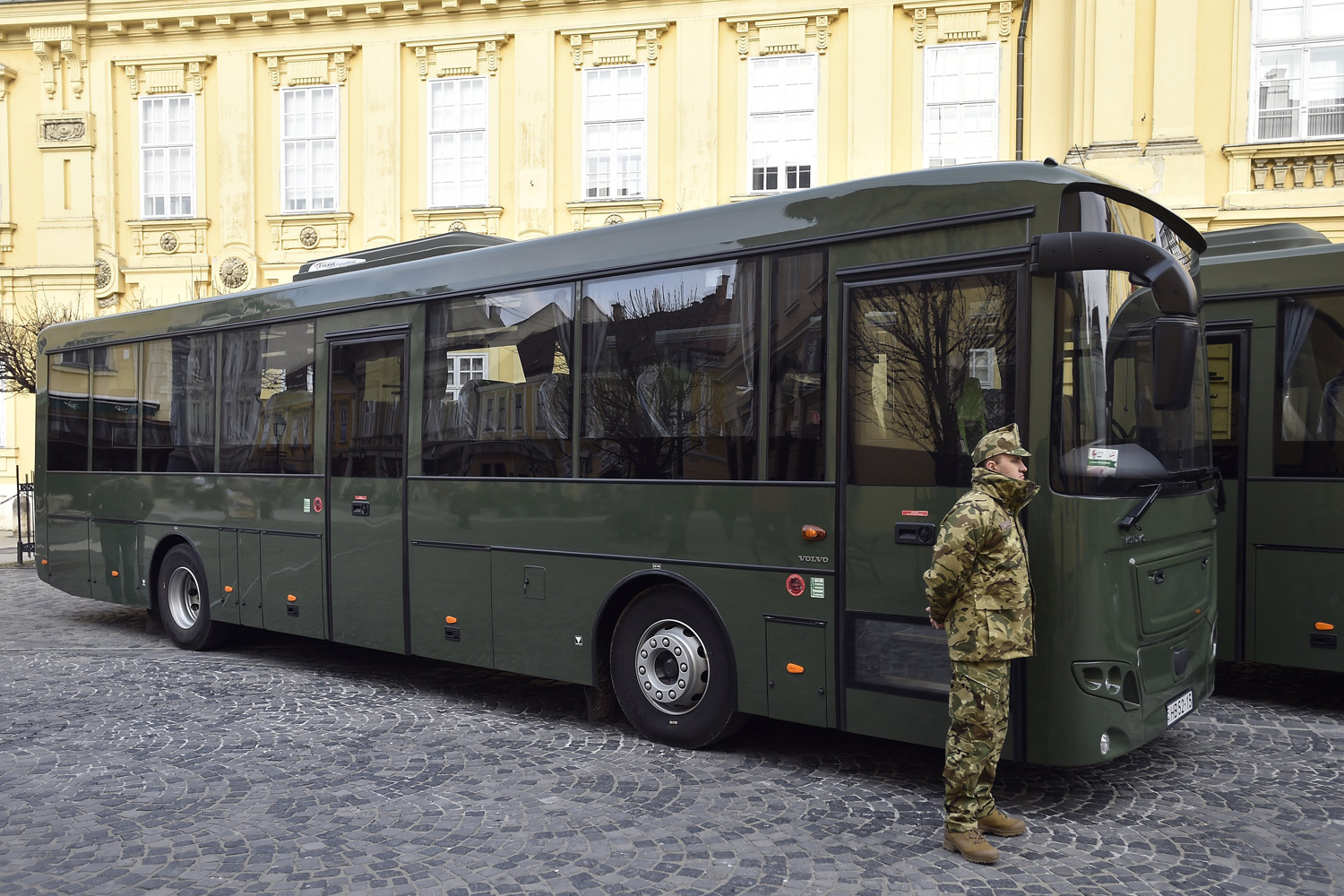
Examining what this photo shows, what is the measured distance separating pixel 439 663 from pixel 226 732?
2602mm

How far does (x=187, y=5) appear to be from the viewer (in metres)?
21.8

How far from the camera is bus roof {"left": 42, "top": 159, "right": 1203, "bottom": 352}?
5.29 metres

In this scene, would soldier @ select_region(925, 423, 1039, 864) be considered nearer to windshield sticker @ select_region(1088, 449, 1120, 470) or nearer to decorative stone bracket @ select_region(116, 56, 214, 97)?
windshield sticker @ select_region(1088, 449, 1120, 470)

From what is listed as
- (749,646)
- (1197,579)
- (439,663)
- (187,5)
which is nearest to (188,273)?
(187,5)

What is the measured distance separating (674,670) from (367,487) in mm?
3054

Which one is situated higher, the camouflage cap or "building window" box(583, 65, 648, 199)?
"building window" box(583, 65, 648, 199)

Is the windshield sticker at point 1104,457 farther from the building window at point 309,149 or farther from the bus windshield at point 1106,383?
the building window at point 309,149

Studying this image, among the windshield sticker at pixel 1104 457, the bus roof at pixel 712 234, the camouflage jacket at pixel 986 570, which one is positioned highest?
the bus roof at pixel 712 234

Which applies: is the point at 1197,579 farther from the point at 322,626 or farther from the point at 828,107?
the point at 828,107

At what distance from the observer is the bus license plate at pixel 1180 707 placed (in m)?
5.53

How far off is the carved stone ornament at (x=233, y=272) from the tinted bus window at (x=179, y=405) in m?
11.6

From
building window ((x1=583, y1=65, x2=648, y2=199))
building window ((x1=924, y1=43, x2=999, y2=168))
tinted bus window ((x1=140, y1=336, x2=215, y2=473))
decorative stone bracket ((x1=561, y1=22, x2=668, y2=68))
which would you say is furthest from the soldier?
decorative stone bracket ((x1=561, y1=22, x2=668, y2=68))

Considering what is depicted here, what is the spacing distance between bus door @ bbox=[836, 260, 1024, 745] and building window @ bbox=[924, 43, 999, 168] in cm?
1407

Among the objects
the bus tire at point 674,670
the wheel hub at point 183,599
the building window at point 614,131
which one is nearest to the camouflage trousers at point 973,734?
the bus tire at point 674,670
